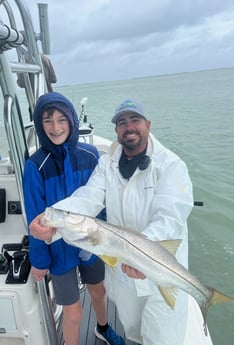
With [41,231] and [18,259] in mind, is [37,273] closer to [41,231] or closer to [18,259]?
[18,259]

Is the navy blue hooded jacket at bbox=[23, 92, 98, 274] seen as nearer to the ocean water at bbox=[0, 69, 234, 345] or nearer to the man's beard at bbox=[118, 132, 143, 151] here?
the man's beard at bbox=[118, 132, 143, 151]

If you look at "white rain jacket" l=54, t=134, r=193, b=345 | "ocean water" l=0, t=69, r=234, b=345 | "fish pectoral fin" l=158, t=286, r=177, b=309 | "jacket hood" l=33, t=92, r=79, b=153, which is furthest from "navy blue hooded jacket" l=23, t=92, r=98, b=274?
"ocean water" l=0, t=69, r=234, b=345

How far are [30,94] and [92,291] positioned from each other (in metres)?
1.82

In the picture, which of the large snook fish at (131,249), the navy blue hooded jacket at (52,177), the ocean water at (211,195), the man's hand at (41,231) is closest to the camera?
the large snook fish at (131,249)

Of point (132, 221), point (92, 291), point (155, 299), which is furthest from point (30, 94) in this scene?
point (155, 299)

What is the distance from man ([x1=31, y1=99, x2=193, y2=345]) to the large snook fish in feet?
0.86

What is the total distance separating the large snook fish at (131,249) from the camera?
175cm

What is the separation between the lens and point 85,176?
97.3 inches

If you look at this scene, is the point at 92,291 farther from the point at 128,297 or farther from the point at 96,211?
the point at 96,211

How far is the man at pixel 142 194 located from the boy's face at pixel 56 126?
0.33 meters

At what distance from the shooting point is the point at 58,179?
235 cm

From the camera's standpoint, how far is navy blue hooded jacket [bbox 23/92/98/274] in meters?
2.28

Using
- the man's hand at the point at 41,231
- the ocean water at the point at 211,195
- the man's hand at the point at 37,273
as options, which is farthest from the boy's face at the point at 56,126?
the ocean water at the point at 211,195

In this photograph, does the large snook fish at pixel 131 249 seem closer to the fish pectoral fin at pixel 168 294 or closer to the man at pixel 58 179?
the fish pectoral fin at pixel 168 294
